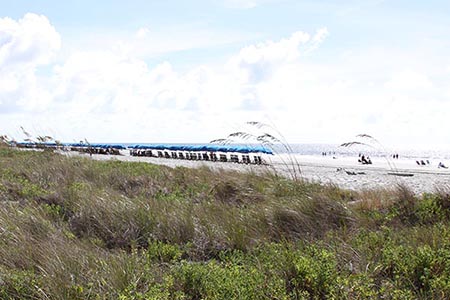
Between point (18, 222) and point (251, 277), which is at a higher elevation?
point (18, 222)

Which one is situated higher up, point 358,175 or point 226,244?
point 226,244

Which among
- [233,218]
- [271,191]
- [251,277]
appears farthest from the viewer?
[271,191]

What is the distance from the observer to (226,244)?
5.53 m

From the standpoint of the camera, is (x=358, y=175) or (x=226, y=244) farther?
(x=358, y=175)

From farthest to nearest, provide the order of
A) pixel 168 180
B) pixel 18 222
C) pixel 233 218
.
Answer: pixel 168 180 < pixel 233 218 < pixel 18 222

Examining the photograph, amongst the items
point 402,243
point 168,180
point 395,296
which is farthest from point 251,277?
point 168,180

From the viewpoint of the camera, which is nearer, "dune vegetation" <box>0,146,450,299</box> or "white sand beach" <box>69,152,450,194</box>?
"dune vegetation" <box>0,146,450,299</box>

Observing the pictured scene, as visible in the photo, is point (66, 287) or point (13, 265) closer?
point (66, 287)

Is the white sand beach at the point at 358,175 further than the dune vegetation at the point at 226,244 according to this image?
Yes

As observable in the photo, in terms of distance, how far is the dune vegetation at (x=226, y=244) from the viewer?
3779 mm

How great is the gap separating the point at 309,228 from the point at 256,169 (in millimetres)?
4949

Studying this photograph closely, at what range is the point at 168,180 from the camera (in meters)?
10.4

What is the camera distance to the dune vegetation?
12.4 feet

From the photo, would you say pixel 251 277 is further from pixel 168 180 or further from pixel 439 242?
pixel 168 180
